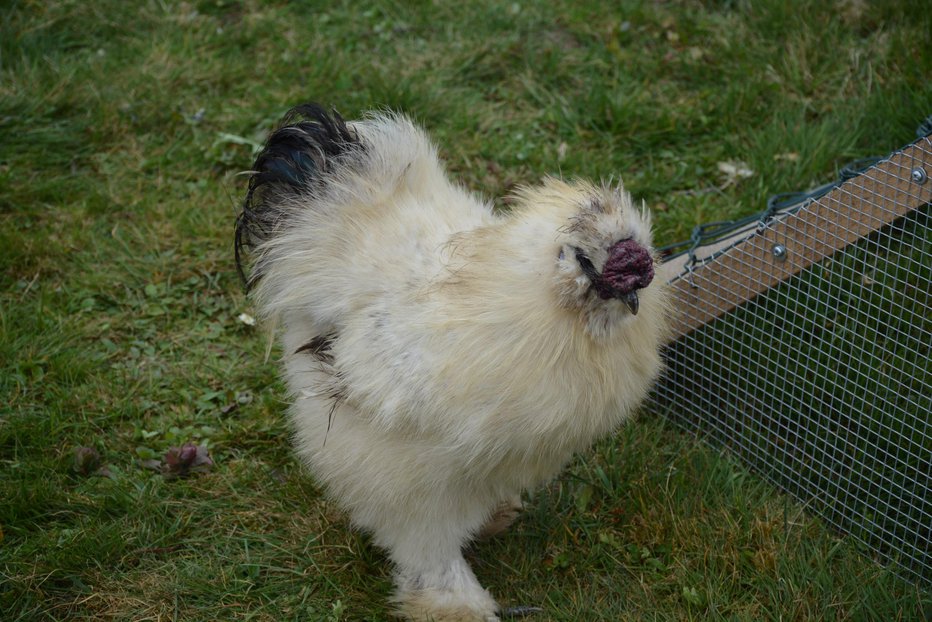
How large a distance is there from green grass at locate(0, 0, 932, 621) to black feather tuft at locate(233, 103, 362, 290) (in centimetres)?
104

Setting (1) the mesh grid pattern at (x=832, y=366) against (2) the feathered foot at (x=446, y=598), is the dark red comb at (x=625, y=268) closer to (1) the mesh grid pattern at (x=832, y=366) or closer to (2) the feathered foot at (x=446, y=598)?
(1) the mesh grid pattern at (x=832, y=366)

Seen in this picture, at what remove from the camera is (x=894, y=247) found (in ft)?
12.6

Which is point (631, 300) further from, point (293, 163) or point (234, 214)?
point (234, 214)

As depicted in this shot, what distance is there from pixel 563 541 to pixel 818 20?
3.83 metres

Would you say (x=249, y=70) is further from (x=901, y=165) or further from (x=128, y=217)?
(x=901, y=165)

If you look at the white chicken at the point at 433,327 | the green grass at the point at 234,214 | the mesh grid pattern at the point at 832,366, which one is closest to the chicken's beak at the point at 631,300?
the white chicken at the point at 433,327

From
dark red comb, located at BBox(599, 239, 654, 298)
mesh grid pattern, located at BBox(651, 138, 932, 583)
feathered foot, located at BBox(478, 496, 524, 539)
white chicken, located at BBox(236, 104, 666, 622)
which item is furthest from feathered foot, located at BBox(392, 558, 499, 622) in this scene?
dark red comb, located at BBox(599, 239, 654, 298)

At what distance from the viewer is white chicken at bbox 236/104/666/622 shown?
2.60m

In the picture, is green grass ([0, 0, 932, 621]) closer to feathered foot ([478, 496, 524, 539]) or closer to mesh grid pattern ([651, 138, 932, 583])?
feathered foot ([478, 496, 524, 539])

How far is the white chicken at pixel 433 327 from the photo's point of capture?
260cm

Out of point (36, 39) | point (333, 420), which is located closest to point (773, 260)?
point (333, 420)

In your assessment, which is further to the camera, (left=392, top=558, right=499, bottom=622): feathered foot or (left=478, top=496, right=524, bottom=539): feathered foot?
(left=478, top=496, right=524, bottom=539): feathered foot

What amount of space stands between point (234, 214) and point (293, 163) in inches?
70.4

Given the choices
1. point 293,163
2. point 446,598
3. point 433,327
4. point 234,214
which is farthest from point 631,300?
point 234,214
